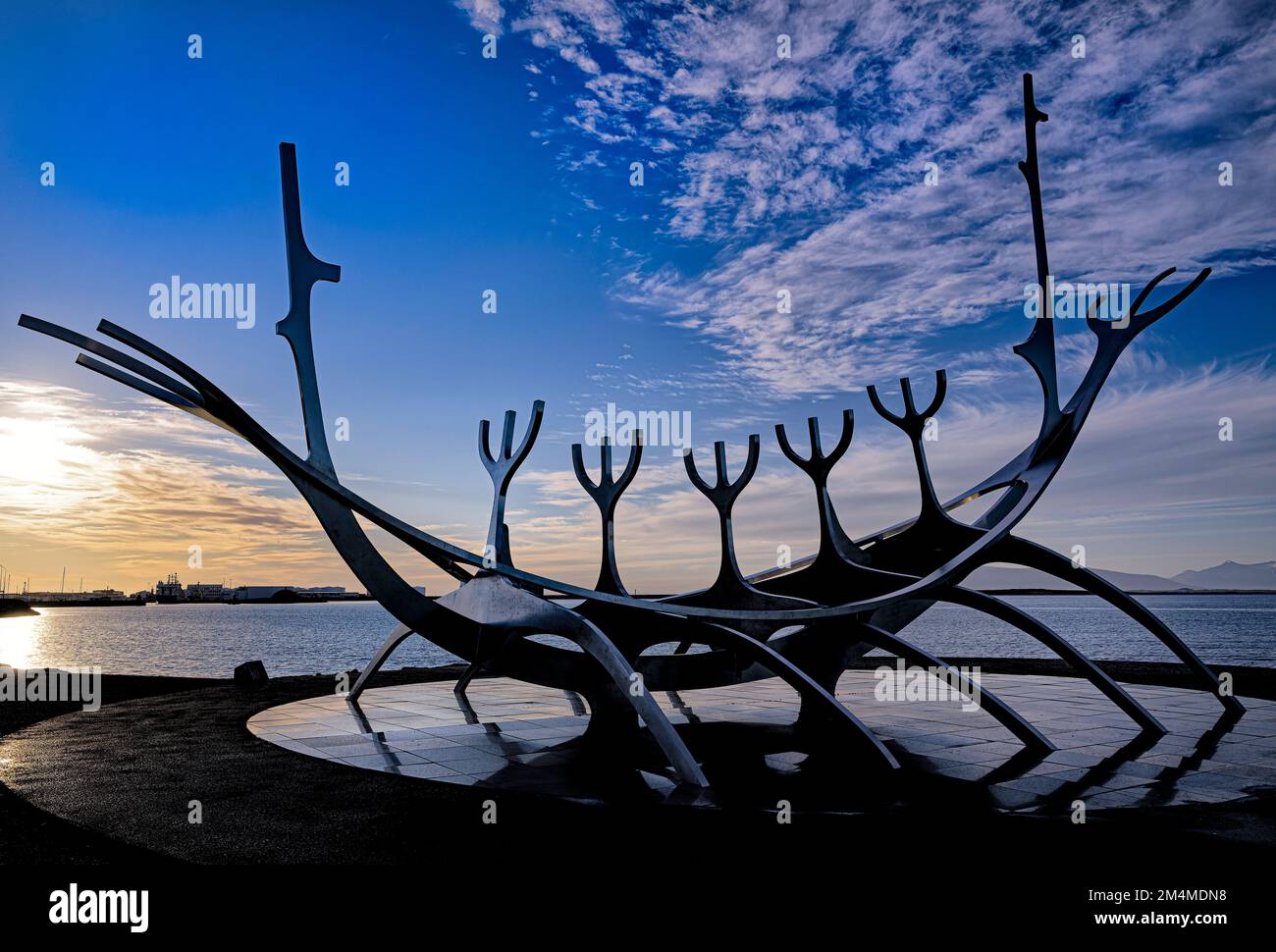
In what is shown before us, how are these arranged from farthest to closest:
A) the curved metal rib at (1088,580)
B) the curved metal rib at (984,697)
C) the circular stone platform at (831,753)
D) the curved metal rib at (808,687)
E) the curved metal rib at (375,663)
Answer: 1. the curved metal rib at (375,663)
2. the curved metal rib at (1088,580)
3. the curved metal rib at (984,697)
4. the curved metal rib at (808,687)
5. the circular stone platform at (831,753)

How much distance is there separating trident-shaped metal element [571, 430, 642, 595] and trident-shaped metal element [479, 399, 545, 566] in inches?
47.9

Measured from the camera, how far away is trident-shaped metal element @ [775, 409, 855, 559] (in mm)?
13070

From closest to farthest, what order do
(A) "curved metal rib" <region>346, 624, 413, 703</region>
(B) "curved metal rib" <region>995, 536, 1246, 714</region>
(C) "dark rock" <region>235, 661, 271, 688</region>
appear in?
(B) "curved metal rib" <region>995, 536, 1246, 714</region>
(A) "curved metal rib" <region>346, 624, 413, 703</region>
(C) "dark rock" <region>235, 661, 271, 688</region>

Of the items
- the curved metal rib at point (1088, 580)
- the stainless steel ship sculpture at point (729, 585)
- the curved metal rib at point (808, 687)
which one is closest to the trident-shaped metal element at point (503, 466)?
the stainless steel ship sculpture at point (729, 585)

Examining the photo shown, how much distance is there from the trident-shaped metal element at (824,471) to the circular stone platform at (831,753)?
8.77 feet

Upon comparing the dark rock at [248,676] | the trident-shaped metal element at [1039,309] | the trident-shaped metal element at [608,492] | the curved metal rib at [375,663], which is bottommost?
the dark rock at [248,676]

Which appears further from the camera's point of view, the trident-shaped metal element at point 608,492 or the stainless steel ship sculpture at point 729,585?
the trident-shaped metal element at point 608,492

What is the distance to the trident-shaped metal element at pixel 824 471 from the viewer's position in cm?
1307

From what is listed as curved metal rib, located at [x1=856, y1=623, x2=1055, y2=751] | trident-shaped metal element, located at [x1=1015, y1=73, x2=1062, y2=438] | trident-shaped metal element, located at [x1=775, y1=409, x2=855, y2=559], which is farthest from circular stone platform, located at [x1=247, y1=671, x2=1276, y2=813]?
trident-shaped metal element, located at [x1=1015, y1=73, x2=1062, y2=438]

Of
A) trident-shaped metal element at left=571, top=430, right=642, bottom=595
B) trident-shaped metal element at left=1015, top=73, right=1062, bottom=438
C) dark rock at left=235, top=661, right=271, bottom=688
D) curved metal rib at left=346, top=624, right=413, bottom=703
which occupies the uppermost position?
trident-shaped metal element at left=1015, top=73, right=1062, bottom=438

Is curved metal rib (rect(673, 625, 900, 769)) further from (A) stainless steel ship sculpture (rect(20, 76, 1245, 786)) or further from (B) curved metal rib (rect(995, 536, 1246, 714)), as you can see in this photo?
(B) curved metal rib (rect(995, 536, 1246, 714))

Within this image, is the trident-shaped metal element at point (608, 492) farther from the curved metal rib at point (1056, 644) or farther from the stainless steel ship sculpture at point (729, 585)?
the curved metal rib at point (1056, 644)

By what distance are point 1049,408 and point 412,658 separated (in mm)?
49446
